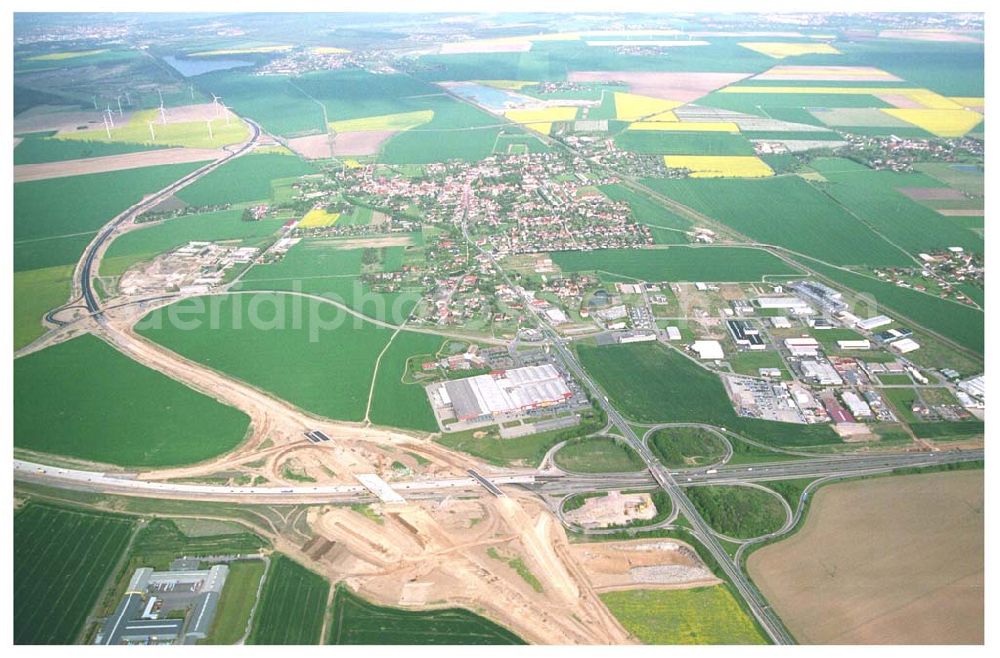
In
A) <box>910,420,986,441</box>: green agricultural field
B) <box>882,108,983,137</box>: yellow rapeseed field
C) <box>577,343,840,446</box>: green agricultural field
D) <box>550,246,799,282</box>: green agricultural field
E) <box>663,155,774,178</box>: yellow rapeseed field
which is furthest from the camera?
<box>882,108,983,137</box>: yellow rapeseed field

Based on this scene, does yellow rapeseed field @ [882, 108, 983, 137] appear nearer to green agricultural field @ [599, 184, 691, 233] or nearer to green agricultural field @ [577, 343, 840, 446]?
green agricultural field @ [599, 184, 691, 233]

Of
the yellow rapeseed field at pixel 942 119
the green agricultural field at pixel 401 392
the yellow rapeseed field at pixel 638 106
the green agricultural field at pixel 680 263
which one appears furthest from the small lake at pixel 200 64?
the yellow rapeseed field at pixel 942 119

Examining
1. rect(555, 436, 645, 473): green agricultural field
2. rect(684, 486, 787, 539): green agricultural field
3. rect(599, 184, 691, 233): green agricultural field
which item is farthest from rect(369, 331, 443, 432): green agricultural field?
rect(599, 184, 691, 233): green agricultural field

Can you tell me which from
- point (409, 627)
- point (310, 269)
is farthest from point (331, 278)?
point (409, 627)

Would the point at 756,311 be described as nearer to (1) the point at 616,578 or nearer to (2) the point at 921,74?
(1) the point at 616,578

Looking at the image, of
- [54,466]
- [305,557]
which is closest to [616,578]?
[305,557]

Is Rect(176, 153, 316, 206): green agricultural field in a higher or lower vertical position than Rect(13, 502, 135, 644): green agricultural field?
higher
